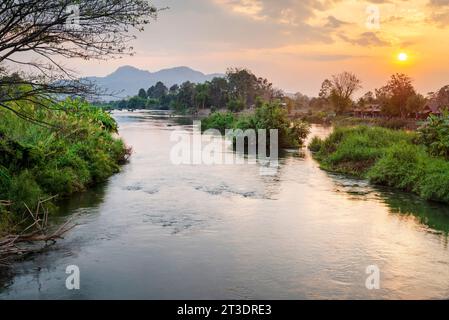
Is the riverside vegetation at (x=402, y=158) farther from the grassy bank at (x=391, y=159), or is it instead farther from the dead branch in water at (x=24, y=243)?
the dead branch in water at (x=24, y=243)

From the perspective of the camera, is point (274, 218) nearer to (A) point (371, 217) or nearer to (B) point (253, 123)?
(A) point (371, 217)

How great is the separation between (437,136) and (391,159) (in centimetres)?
215

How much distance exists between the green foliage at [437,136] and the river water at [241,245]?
300 cm

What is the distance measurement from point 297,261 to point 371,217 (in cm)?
502

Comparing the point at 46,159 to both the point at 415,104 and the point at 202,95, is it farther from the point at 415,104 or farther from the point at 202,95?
the point at 202,95

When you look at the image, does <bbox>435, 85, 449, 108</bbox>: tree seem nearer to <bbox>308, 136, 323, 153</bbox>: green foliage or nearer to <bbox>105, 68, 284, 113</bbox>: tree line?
<bbox>105, 68, 284, 113</bbox>: tree line

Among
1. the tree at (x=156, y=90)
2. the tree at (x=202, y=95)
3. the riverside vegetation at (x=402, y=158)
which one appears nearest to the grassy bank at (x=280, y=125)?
the riverside vegetation at (x=402, y=158)

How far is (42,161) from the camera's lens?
15094mm

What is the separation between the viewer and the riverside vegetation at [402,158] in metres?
17.5

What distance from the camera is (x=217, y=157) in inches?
1141

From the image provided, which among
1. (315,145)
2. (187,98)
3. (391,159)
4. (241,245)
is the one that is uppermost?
(187,98)

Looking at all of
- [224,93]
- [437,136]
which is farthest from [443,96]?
[437,136]

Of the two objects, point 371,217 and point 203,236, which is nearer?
point 203,236
